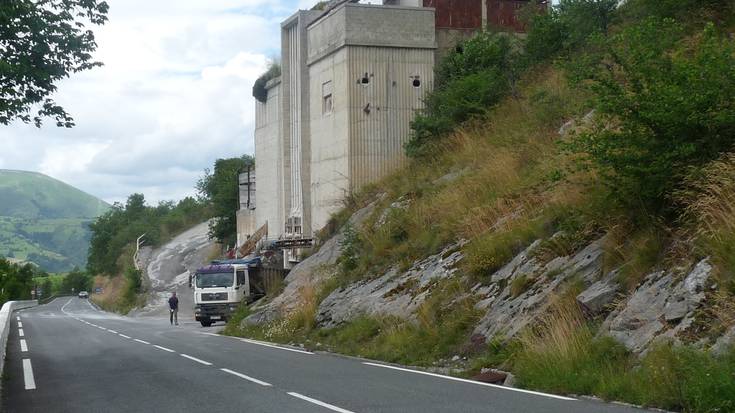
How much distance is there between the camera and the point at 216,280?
4241 cm

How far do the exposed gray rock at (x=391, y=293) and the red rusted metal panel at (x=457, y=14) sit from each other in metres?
15.1

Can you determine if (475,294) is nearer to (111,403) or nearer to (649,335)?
(649,335)

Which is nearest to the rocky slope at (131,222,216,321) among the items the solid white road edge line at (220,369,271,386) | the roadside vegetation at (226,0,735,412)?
the roadside vegetation at (226,0,735,412)

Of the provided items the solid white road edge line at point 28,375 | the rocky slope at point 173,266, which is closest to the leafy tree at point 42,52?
the solid white road edge line at point 28,375

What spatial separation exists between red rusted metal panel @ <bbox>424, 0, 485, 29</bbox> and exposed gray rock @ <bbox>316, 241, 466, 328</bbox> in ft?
49.5

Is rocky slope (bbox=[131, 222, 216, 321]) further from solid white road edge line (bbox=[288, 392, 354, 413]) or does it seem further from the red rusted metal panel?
solid white road edge line (bbox=[288, 392, 354, 413])

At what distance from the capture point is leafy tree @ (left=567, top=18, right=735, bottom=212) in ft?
48.4

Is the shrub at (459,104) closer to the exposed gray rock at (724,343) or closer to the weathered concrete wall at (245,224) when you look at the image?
the exposed gray rock at (724,343)

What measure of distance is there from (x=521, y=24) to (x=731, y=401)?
105 ft

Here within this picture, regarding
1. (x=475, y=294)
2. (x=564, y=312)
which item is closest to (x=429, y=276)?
(x=475, y=294)

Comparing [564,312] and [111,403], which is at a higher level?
[564,312]

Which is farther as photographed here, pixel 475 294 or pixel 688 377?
pixel 475 294

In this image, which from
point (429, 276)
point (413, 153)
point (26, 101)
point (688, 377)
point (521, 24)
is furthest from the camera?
point (521, 24)

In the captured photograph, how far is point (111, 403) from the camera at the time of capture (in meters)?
12.9
